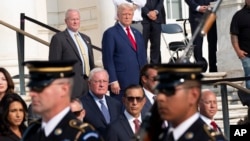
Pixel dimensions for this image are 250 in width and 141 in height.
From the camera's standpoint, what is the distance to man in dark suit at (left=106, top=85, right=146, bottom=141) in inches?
429

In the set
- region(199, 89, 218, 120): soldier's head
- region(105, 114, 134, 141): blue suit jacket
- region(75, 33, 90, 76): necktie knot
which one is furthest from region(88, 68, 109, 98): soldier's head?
region(75, 33, 90, 76): necktie knot

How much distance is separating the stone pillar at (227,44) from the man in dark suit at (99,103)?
5265 millimetres

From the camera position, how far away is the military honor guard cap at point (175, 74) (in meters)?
7.38

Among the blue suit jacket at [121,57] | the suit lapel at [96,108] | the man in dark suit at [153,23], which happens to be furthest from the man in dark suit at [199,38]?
the suit lapel at [96,108]

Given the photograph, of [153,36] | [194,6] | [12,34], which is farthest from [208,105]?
[12,34]

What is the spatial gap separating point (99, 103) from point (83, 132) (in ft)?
13.6

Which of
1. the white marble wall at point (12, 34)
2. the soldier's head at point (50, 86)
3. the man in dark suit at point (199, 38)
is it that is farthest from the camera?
the white marble wall at point (12, 34)

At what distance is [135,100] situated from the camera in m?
11.1

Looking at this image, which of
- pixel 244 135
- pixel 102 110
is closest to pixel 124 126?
pixel 102 110

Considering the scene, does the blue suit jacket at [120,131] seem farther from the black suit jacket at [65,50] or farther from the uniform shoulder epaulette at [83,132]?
the uniform shoulder epaulette at [83,132]

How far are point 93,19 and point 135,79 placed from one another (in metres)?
7.37

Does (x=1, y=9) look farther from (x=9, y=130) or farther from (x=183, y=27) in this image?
(x=9, y=130)

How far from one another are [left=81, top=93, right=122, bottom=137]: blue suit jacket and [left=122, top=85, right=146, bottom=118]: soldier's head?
0.35 m

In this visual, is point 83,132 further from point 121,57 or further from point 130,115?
point 121,57
